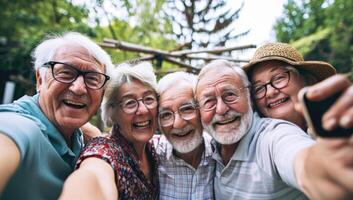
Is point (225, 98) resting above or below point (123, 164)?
above

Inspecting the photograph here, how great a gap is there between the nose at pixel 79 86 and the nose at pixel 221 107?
957mm

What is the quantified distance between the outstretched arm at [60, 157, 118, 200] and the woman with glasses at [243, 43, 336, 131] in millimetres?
1261

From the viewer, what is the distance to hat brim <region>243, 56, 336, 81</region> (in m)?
2.11

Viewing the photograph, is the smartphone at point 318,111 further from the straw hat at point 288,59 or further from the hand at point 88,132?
the hand at point 88,132

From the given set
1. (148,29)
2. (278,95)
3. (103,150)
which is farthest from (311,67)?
(148,29)

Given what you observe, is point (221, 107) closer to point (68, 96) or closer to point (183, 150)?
point (183, 150)

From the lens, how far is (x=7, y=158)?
1254 millimetres

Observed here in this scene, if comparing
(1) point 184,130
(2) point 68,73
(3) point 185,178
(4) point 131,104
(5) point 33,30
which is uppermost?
(5) point 33,30

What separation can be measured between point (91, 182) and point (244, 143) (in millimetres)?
1065

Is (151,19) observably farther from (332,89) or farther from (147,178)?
(332,89)

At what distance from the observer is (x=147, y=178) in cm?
207

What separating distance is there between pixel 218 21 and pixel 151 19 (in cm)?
486

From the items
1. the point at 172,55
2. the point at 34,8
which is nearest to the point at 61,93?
the point at 172,55

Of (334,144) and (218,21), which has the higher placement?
(218,21)
